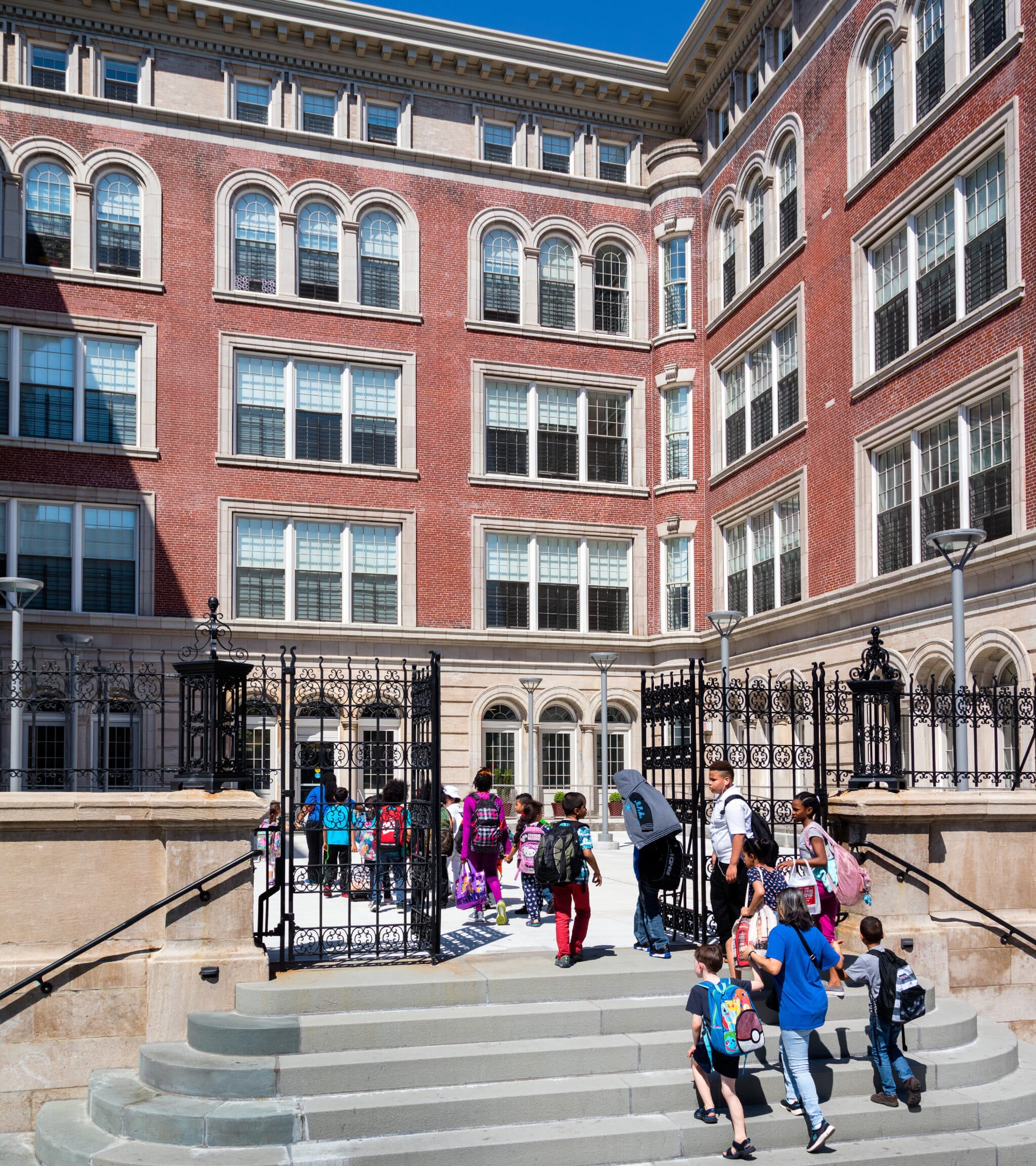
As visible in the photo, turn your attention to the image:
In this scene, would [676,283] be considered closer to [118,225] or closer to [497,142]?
[497,142]

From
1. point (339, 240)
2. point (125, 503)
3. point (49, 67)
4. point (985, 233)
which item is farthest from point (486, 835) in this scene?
point (49, 67)

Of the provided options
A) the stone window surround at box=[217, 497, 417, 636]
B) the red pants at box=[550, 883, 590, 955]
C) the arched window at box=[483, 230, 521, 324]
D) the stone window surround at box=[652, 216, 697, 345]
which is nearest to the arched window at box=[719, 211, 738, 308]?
the stone window surround at box=[652, 216, 697, 345]

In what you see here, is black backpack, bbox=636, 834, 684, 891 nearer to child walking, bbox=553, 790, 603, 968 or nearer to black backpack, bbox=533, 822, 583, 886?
child walking, bbox=553, 790, 603, 968

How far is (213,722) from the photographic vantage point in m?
11.4

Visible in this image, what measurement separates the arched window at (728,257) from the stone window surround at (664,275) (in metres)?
1.12

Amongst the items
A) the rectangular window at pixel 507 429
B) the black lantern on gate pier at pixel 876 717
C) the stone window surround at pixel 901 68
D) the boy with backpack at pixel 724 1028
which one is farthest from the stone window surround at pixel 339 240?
the boy with backpack at pixel 724 1028

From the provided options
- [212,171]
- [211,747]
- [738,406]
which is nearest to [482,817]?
[211,747]

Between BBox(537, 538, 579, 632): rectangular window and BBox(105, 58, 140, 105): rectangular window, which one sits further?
BBox(537, 538, 579, 632): rectangular window

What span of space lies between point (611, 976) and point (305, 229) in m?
26.9

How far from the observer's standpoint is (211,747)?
37.3ft

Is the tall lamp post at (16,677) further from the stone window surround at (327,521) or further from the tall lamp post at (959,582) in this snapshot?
the tall lamp post at (959,582)

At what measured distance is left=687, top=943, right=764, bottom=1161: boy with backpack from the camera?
9273mm

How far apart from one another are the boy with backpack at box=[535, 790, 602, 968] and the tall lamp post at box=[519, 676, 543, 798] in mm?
18909

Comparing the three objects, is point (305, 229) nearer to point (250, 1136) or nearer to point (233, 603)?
point (233, 603)
